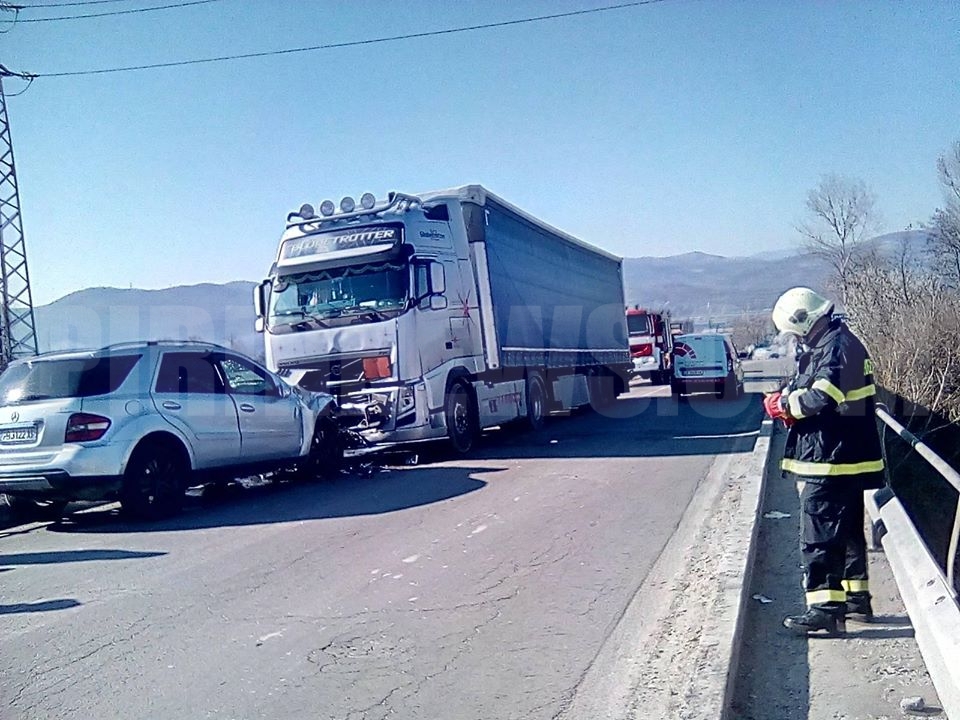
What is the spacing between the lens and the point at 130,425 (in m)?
8.80

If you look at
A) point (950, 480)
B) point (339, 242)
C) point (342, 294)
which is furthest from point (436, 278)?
point (950, 480)

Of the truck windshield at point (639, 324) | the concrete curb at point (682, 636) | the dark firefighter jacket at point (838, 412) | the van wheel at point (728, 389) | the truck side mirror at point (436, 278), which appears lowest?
the concrete curb at point (682, 636)

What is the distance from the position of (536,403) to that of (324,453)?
591 cm

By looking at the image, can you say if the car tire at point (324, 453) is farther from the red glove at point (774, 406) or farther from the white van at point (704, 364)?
the white van at point (704, 364)

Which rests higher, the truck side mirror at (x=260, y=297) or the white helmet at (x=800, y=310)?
the truck side mirror at (x=260, y=297)

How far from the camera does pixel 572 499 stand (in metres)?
9.38

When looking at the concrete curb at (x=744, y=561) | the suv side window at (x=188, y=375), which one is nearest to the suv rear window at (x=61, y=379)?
the suv side window at (x=188, y=375)

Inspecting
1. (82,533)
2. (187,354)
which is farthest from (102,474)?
(187,354)

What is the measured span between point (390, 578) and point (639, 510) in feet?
10.5

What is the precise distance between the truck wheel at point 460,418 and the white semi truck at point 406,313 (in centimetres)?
2

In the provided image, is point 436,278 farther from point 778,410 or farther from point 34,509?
point 778,410

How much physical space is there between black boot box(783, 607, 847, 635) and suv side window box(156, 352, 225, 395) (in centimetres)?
681

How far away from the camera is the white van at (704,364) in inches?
901

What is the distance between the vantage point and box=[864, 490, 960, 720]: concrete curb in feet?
11.4
